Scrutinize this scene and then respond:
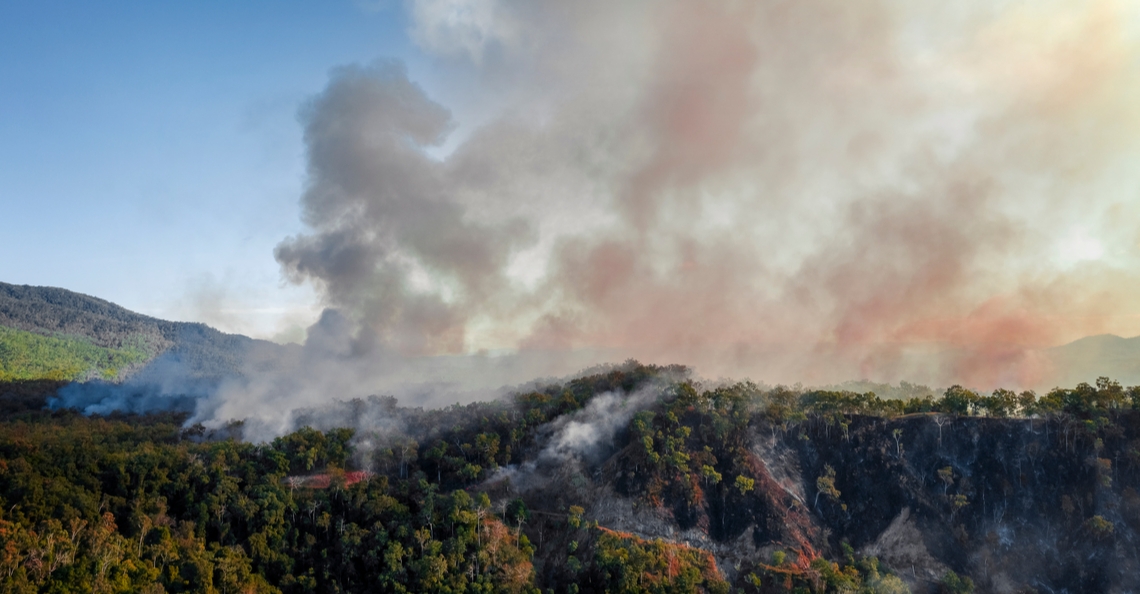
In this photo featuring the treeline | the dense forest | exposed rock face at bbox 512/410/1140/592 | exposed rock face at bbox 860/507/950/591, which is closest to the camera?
the dense forest

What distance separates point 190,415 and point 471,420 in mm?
48883

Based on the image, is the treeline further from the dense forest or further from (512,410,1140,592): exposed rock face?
(512,410,1140,592): exposed rock face

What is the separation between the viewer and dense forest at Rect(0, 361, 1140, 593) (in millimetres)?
55688

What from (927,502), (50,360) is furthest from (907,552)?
(50,360)

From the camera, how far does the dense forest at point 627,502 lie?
5569cm

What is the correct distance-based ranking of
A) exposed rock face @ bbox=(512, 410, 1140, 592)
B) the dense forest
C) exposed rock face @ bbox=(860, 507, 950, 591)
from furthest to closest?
exposed rock face @ bbox=(860, 507, 950, 591)
exposed rock face @ bbox=(512, 410, 1140, 592)
the dense forest

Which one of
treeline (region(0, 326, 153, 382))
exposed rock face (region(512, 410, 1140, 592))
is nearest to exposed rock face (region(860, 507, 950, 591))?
exposed rock face (region(512, 410, 1140, 592))

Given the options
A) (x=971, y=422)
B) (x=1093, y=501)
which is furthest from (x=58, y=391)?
(x=1093, y=501)

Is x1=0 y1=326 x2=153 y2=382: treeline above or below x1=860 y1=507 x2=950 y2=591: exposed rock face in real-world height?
above

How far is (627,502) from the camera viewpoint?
65.9 meters

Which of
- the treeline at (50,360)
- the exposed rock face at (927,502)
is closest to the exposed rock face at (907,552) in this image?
the exposed rock face at (927,502)

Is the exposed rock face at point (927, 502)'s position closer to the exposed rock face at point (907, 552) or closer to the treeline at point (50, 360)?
the exposed rock face at point (907, 552)

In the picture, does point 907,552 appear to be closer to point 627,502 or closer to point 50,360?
point 627,502

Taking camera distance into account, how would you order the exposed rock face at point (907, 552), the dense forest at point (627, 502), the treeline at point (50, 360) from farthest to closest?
the treeline at point (50, 360) < the exposed rock face at point (907, 552) < the dense forest at point (627, 502)
